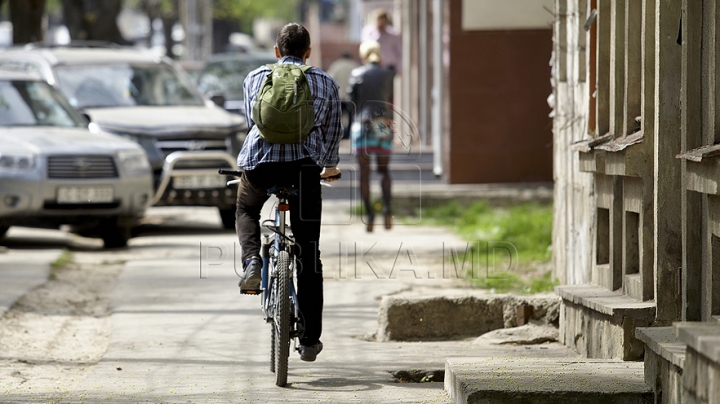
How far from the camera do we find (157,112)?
1338 centimetres

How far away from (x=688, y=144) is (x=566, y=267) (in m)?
2.84

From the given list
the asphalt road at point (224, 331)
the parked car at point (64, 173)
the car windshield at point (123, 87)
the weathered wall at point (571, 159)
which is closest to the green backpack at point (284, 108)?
the asphalt road at point (224, 331)

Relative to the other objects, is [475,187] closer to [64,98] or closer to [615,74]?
[64,98]

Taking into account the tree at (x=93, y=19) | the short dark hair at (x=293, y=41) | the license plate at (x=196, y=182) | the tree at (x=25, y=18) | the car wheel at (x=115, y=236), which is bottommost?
the car wheel at (x=115, y=236)

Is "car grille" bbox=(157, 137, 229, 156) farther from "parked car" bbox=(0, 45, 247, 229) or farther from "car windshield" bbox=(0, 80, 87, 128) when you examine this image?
"car windshield" bbox=(0, 80, 87, 128)

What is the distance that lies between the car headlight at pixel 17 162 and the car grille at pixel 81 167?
0.17 m

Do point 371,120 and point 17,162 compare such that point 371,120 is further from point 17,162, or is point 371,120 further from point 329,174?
point 329,174

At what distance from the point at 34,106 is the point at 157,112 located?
1430 millimetres

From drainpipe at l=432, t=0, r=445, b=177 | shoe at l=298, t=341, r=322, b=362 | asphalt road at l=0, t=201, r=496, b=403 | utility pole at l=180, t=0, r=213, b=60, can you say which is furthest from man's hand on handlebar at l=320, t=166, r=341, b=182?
utility pole at l=180, t=0, r=213, b=60

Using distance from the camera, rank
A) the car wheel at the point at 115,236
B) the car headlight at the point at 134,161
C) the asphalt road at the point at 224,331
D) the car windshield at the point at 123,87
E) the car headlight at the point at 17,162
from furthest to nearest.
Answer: the car windshield at the point at 123,87 < the car wheel at the point at 115,236 < the car headlight at the point at 134,161 < the car headlight at the point at 17,162 < the asphalt road at the point at 224,331

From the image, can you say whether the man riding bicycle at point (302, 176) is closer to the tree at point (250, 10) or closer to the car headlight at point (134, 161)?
the car headlight at point (134, 161)

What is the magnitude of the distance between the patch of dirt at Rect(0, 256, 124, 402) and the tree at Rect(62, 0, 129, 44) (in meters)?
13.5

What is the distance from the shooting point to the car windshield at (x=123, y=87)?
44.9 feet

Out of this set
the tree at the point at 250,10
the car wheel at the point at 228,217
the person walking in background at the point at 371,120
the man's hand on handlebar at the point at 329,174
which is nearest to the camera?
the man's hand on handlebar at the point at 329,174
